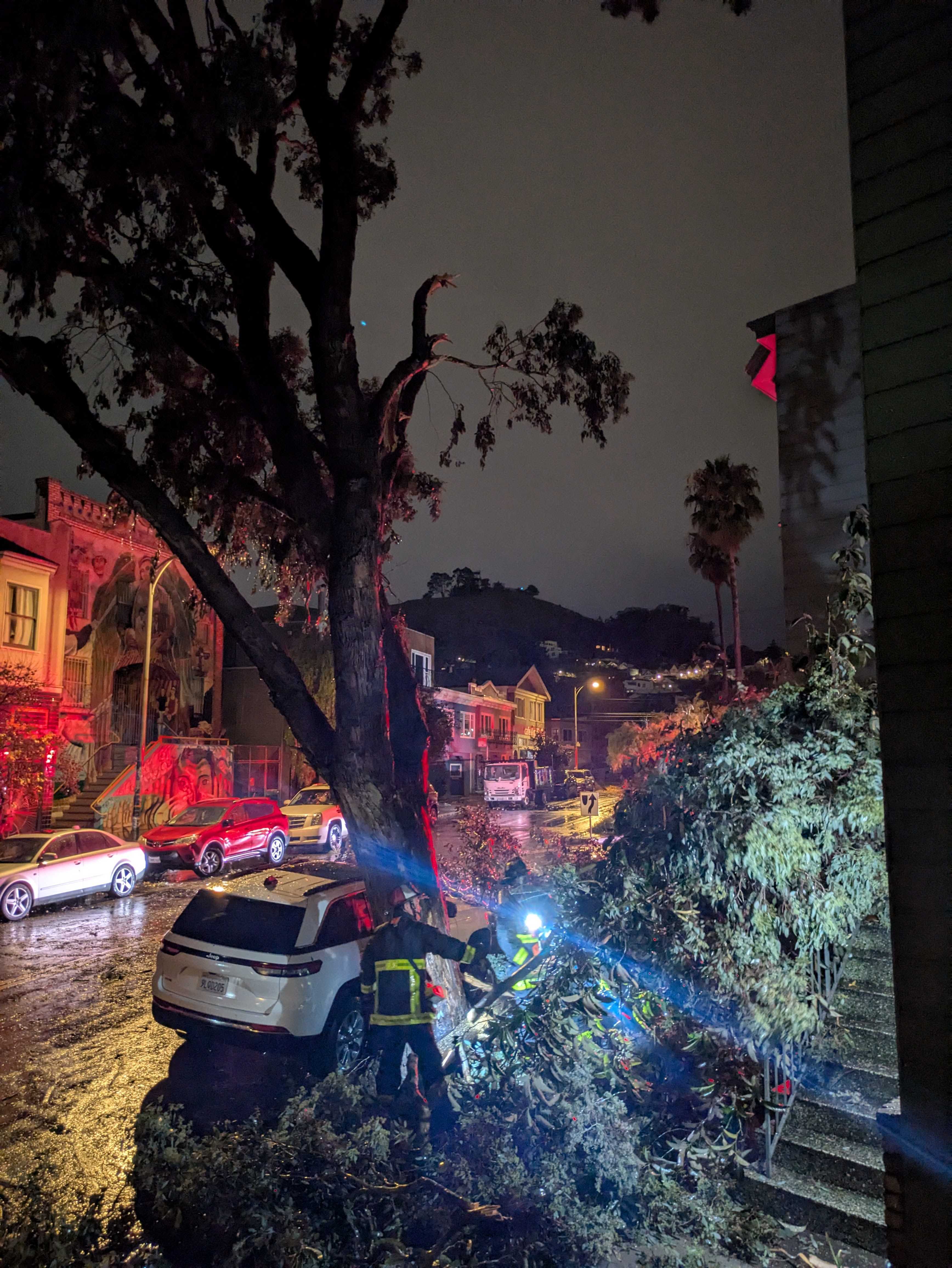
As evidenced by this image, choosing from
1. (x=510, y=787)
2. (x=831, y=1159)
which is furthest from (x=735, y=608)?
(x=831, y=1159)

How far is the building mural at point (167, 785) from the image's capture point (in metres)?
26.2

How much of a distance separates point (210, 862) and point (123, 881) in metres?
3.04

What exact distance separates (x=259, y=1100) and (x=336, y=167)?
778 centimetres

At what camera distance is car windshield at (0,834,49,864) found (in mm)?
14781

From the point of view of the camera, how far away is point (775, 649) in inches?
721

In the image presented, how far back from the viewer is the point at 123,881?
54.6 ft

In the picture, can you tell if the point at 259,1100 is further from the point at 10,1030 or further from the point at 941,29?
the point at 941,29

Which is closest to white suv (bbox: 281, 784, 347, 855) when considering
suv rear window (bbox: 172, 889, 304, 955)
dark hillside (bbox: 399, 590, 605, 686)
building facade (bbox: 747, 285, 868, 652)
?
building facade (bbox: 747, 285, 868, 652)

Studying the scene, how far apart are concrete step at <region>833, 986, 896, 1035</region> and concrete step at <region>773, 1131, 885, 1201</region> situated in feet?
2.38

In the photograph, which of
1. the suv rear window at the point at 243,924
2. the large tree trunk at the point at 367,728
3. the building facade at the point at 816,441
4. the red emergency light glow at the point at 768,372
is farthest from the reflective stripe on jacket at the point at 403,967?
the red emergency light glow at the point at 768,372

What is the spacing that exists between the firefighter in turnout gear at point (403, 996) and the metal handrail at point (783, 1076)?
2.03m

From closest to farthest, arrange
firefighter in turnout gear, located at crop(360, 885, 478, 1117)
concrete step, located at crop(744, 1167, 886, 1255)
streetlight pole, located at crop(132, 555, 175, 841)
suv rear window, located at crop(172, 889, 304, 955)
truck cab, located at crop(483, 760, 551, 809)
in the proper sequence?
concrete step, located at crop(744, 1167, 886, 1255) → firefighter in turnout gear, located at crop(360, 885, 478, 1117) → suv rear window, located at crop(172, 889, 304, 955) → streetlight pole, located at crop(132, 555, 175, 841) → truck cab, located at crop(483, 760, 551, 809)

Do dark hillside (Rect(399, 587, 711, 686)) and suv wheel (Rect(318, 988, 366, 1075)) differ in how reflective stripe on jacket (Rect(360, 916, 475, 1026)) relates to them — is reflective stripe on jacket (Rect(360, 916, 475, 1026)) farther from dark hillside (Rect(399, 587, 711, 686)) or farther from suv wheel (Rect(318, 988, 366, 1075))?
dark hillside (Rect(399, 587, 711, 686))

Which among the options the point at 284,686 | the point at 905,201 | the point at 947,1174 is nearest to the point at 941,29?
the point at 905,201
